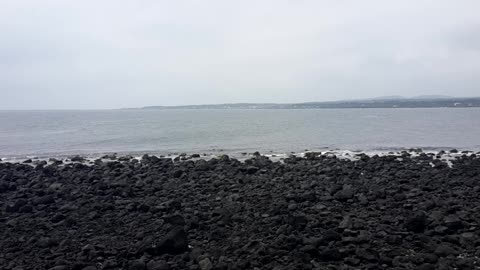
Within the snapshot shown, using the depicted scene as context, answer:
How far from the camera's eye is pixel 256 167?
797 inches

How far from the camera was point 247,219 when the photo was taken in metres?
11.3

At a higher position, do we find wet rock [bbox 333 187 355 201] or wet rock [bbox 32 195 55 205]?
wet rock [bbox 333 187 355 201]

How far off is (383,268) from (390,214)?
398 cm

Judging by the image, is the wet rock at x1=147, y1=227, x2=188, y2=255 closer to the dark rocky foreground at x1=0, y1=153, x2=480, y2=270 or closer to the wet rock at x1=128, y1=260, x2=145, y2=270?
the dark rocky foreground at x1=0, y1=153, x2=480, y2=270

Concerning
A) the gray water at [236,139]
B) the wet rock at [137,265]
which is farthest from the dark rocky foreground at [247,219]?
the gray water at [236,139]

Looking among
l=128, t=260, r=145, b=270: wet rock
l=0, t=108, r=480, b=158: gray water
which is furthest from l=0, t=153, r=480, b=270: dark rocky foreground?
l=0, t=108, r=480, b=158: gray water

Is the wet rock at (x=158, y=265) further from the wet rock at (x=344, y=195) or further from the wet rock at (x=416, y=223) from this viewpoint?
the wet rock at (x=344, y=195)

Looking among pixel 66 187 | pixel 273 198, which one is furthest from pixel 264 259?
pixel 66 187

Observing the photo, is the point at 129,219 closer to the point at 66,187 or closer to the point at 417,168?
the point at 66,187

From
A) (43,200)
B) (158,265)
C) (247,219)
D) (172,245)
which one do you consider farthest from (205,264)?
(43,200)

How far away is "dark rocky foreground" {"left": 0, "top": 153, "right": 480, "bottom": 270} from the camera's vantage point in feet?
28.0

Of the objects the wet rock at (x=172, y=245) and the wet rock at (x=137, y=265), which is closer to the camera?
the wet rock at (x=137, y=265)

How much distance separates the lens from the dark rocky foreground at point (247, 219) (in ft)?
28.0

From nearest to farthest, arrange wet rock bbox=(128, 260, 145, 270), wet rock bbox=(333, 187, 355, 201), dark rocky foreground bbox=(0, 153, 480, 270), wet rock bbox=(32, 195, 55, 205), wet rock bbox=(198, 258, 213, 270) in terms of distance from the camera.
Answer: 1. wet rock bbox=(198, 258, 213, 270)
2. wet rock bbox=(128, 260, 145, 270)
3. dark rocky foreground bbox=(0, 153, 480, 270)
4. wet rock bbox=(333, 187, 355, 201)
5. wet rock bbox=(32, 195, 55, 205)
